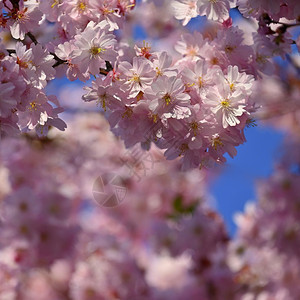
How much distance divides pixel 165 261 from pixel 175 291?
855mm

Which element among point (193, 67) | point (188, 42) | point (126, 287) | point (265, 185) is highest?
point (265, 185)

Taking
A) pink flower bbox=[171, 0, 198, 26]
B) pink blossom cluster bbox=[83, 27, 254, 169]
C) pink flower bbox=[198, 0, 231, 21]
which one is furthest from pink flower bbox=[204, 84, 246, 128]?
pink flower bbox=[171, 0, 198, 26]

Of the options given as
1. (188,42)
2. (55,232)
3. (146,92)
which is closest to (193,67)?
(188,42)

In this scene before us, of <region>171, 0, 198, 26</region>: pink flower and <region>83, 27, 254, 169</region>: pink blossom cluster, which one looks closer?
<region>83, 27, 254, 169</region>: pink blossom cluster

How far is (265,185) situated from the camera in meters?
4.56

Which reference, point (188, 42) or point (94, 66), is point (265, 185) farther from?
point (94, 66)

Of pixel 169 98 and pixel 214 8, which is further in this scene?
pixel 214 8

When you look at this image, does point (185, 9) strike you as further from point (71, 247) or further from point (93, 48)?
point (71, 247)

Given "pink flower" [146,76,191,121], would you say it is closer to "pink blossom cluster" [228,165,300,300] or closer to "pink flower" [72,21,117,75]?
"pink flower" [72,21,117,75]

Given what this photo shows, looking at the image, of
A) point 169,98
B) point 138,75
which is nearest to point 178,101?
point 169,98

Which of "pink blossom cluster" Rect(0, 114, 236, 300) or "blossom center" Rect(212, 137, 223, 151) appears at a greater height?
"pink blossom cluster" Rect(0, 114, 236, 300)

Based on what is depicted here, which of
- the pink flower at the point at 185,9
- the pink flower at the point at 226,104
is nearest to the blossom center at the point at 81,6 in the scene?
the pink flower at the point at 185,9

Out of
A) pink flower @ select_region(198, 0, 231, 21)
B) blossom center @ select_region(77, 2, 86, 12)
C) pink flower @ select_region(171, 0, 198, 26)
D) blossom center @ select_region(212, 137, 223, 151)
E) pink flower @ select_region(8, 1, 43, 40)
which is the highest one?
pink flower @ select_region(171, 0, 198, 26)

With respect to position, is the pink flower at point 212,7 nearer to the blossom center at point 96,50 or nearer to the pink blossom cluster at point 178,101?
the pink blossom cluster at point 178,101
